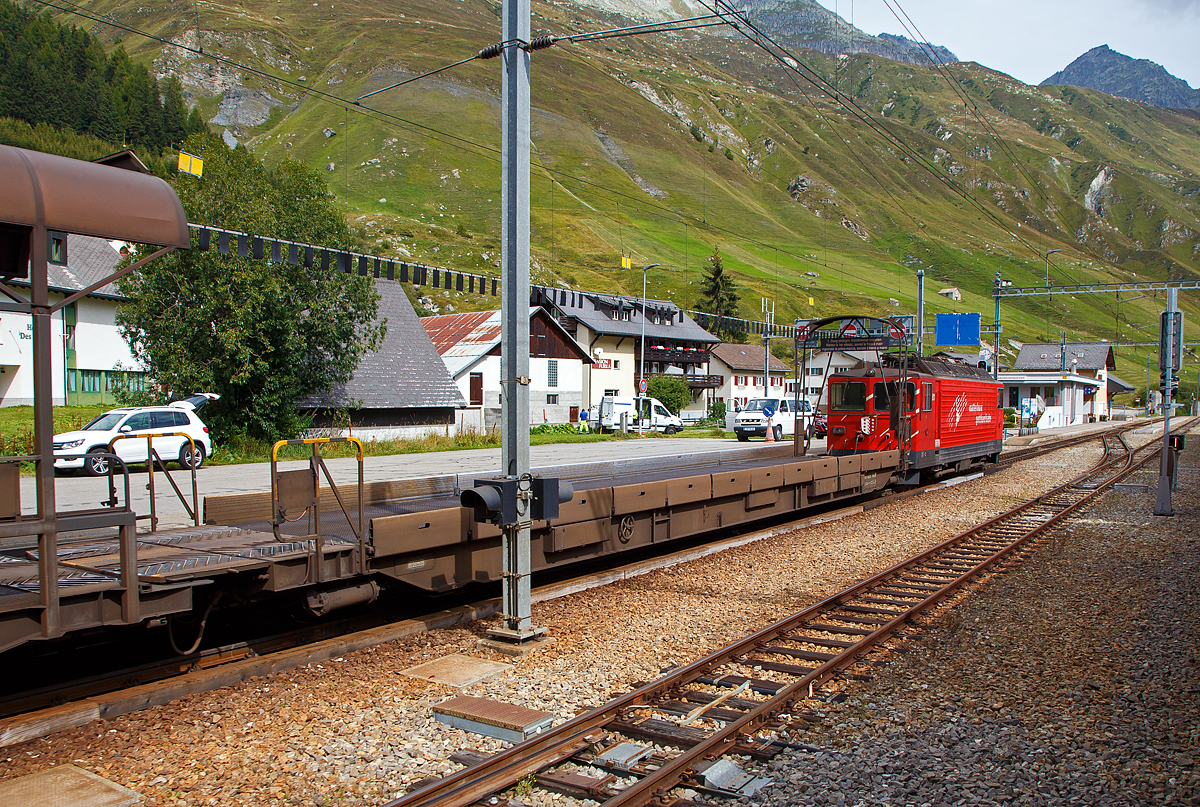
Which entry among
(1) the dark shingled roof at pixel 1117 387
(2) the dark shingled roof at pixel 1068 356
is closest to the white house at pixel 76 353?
(2) the dark shingled roof at pixel 1068 356

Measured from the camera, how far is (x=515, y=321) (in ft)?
24.5

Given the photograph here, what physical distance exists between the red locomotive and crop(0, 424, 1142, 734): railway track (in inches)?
491

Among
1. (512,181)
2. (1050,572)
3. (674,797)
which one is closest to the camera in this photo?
(674,797)

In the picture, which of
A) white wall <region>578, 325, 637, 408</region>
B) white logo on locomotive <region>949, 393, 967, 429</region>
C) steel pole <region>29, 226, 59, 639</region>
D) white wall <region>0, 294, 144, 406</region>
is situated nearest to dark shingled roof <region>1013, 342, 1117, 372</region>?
white wall <region>578, 325, 637, 408</region>

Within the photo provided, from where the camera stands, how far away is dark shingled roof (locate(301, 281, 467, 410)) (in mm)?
31688

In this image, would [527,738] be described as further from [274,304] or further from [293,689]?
[274,304]

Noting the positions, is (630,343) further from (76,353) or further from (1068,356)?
(1068,356)

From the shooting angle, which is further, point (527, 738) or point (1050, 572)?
point (1050, 572)

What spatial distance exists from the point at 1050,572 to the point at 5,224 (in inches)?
453

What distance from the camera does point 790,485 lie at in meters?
13.6

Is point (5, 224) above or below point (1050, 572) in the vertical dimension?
above

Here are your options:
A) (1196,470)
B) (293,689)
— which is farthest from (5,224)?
(1196,470)

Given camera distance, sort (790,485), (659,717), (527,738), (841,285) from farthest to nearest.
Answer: (841,285), (790,485), (659,717), (527,738)

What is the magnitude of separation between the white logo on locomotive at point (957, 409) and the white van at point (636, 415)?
22638 millimetres
